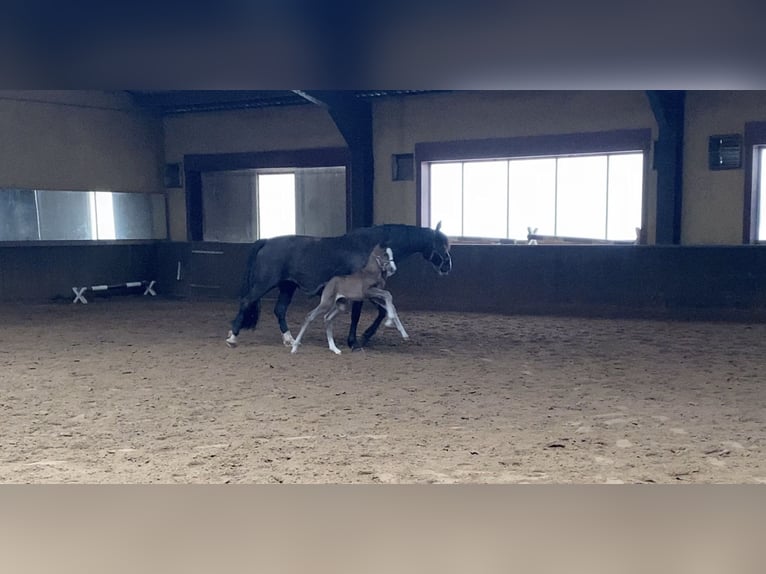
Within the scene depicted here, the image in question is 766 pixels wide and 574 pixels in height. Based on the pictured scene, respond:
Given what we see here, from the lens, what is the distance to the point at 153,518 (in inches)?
76.9

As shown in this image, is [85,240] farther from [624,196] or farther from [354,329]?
[624,196]

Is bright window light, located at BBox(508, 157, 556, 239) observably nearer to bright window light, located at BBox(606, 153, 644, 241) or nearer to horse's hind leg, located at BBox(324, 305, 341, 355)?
bright window light, located at BBox(606, 153, 644, 241)

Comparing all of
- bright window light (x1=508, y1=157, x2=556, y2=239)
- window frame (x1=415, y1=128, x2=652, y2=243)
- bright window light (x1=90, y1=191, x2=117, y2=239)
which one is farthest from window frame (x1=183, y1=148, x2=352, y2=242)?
bright window light (x1=508, y1=157, x2=556, y2=239)

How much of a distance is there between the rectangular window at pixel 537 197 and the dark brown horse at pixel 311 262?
14.1 ft

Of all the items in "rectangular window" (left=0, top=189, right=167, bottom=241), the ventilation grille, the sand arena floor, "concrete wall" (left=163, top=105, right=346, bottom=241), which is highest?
"concrete wall" (left=163, top=105, right=346, bottom=241)

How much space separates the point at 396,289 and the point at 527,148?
2832 mm

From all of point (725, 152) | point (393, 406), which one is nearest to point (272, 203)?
point (725, 152)

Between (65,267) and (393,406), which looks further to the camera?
(65,267)

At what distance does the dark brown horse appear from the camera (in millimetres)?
6801

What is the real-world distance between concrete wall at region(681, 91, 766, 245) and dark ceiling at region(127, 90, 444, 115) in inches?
153

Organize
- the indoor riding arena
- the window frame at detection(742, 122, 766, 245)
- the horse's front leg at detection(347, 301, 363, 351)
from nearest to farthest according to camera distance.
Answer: the indoor riding arena, the horse's front leg at detection(347, 301, 363, 351), the window frame at detection(742, 122, 766, 245)

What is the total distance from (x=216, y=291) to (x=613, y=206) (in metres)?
6.57

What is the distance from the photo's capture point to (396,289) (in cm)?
1016
